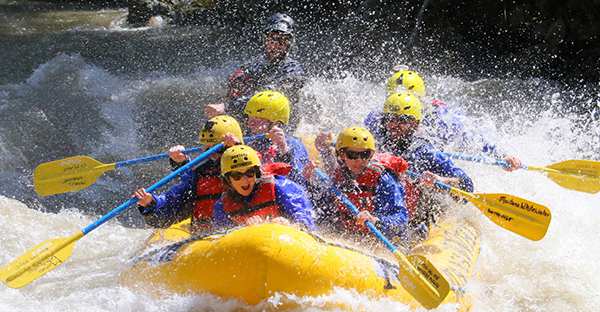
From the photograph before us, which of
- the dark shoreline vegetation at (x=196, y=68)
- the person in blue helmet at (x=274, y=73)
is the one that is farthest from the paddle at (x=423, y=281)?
the dark shoreline vegetation at (x=196, y=68)

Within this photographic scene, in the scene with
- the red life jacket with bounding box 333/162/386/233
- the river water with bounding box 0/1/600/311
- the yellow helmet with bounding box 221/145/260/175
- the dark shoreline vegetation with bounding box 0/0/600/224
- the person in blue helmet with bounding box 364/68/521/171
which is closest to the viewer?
the yellow helmet with bounding box 221/145/260/175

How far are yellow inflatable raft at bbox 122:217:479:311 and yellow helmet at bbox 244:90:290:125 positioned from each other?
72.3 inches

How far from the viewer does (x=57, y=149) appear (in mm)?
8773

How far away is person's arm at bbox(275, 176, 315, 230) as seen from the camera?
4.42m

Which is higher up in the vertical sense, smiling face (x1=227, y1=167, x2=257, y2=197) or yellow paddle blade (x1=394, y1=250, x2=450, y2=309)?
smiling face (x1=227, y1=167, x2=257, y2=197)

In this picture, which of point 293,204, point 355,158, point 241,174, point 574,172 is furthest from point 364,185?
point 574,172

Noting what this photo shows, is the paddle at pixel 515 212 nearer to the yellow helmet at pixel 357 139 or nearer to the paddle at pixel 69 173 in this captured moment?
the yellow helmet at pixel 357 139

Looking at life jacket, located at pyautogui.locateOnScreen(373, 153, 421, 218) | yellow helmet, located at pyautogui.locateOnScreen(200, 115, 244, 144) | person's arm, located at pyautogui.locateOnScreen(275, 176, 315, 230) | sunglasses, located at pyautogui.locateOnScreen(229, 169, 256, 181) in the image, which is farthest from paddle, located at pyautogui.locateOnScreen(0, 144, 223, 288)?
life jacket, located at pyautogui.locateOnScreen(373, 153, 421, 218)

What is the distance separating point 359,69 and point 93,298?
7.50 metres

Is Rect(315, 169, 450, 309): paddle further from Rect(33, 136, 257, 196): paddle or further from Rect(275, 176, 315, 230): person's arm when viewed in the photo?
Rect(33, 136, 257, 196): paddle

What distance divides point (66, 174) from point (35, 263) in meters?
1.19

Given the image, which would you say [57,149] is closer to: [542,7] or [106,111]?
[106,111]

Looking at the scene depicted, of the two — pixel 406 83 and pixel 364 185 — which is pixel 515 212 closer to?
pixel 364 185

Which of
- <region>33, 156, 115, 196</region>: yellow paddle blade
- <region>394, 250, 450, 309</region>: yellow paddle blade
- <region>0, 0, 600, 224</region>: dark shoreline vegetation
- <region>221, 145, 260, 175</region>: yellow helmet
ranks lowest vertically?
<region>0, 0, 600, 224</region>: dark shoreline vegetation
